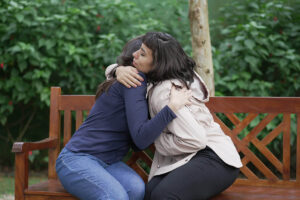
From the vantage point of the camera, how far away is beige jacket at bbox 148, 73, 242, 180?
A: 2.64 meters

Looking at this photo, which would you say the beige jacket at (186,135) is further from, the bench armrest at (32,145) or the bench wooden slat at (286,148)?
the bench armrest at (32,145)

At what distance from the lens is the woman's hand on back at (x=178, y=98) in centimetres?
263

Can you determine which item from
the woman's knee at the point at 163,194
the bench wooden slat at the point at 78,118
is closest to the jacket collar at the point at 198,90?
the woman's knee at the point at 163,194

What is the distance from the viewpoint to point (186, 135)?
262cm

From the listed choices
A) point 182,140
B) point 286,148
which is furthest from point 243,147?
point 182,140

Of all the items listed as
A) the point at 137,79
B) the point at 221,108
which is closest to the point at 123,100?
the point at 137,79

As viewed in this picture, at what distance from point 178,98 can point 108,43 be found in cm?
246

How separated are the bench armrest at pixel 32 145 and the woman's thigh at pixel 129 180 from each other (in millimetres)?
621

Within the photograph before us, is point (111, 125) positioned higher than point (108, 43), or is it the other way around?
point (108, 43)

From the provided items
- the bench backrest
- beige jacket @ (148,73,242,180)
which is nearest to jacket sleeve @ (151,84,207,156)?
beige jacket @ (148,73,242,180)

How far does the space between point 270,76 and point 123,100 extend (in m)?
2.81

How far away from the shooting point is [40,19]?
15.9 ft

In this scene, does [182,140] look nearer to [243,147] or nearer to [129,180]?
[129,180]

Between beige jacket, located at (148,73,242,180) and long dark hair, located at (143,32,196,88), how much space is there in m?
0.05
